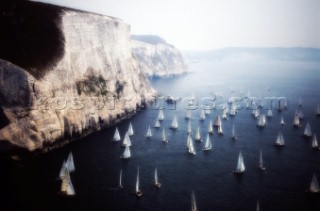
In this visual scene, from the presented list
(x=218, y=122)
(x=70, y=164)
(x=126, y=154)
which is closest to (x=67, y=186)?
(x=70, y=164)

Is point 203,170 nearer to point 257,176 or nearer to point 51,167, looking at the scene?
point 257,176

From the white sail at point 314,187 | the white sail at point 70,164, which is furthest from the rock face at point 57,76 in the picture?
the white sail at point 314,187

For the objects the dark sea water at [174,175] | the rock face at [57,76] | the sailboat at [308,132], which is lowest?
the dark sea water at [174,175]

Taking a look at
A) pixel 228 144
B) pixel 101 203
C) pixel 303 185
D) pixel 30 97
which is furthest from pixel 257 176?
pixel 30 97

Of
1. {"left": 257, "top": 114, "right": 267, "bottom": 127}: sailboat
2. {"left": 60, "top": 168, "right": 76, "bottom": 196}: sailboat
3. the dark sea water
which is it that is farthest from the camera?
{"left": 257, "top": 114, "right": 267, "bottom": 127}: sailboat

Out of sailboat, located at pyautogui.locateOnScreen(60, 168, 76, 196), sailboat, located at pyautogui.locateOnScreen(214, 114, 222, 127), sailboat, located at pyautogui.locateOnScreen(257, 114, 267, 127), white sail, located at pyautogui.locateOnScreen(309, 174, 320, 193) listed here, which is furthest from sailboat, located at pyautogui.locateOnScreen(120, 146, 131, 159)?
sailboat, located at pyautogui.locateOnScreen(257, 114, 267, 127)

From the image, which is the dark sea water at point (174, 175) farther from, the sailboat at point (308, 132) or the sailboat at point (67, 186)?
the sailboat at point (308, 132)

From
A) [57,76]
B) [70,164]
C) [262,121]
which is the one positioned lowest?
[70,164]

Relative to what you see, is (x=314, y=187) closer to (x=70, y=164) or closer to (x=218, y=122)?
(x=218, y=122)

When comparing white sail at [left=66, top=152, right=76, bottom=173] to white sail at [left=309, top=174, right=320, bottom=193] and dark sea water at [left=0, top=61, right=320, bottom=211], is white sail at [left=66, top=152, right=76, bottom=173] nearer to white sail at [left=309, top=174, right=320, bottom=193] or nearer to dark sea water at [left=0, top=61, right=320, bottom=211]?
dark sea water at [left=0, top=61, right=320, bottom=211]
